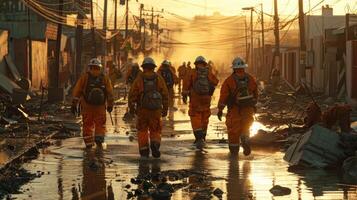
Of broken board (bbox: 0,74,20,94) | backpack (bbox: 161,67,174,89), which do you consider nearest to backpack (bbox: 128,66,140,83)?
backpack (bbox: 161,67,174,89)

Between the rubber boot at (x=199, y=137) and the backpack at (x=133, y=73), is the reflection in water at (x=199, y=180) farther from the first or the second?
the backpack at (x=133, y=73)

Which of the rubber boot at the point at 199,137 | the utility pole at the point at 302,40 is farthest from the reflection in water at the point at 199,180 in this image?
the utility pole at the point at 302,40

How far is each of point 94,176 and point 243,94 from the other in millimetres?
4032

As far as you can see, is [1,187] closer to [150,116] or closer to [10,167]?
[10,167]

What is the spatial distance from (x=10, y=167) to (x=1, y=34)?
23.5 m

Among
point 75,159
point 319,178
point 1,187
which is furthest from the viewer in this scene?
point 75,159

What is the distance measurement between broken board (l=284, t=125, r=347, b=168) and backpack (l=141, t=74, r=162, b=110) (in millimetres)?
2478

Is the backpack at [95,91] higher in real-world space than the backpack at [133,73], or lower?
lower

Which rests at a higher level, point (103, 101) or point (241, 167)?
point (103, 101)

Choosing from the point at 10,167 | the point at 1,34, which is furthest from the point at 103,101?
the point at 1,34

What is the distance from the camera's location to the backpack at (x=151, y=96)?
13500mm

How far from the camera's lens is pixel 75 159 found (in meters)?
13.2

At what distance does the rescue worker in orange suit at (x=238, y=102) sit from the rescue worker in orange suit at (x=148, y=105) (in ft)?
4.16

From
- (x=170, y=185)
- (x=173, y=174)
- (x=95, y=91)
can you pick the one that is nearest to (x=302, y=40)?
(x=95, y=91)
